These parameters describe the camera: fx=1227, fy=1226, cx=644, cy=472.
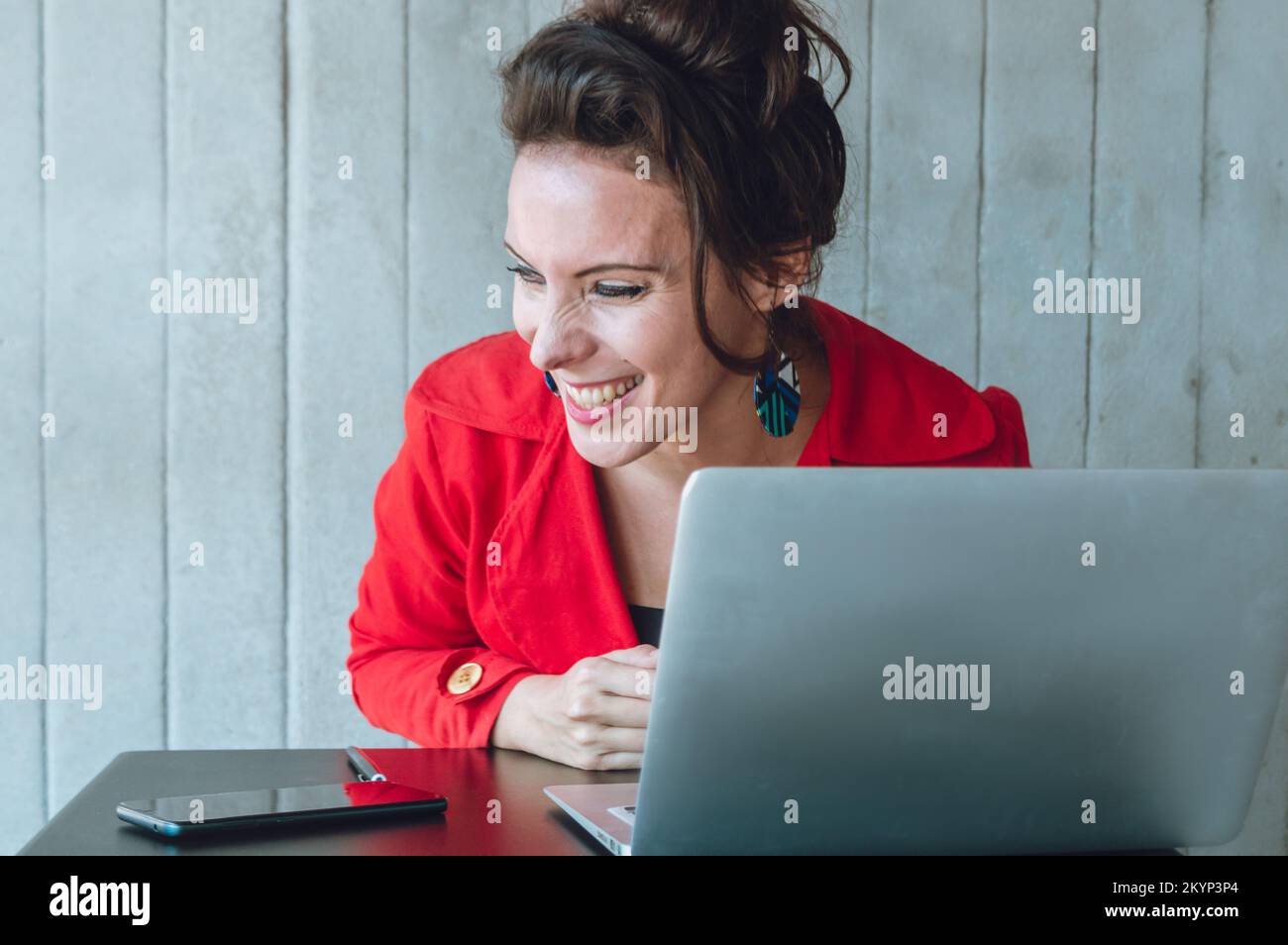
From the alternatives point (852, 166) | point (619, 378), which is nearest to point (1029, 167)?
point (852, 166)

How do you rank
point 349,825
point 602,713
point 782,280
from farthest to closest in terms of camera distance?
1. point 782,280
2. point 602,713
3. point 349,825

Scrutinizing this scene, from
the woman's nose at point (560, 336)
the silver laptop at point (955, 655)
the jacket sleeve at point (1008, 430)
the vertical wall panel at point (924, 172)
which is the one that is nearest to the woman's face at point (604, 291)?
the woman's nose at point (560, 336)

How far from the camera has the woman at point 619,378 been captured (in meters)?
1.19

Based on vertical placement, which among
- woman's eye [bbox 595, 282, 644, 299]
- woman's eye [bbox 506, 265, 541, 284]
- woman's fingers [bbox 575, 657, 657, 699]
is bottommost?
woman's fingers [bbox 575, 657, 657, 699]

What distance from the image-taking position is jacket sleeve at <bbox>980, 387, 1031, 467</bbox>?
1.42 metres

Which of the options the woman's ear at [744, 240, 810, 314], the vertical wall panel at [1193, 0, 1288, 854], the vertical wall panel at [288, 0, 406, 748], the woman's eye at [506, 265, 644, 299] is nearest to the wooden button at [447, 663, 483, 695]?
the woman's eye at [506, 265, 644, 299]

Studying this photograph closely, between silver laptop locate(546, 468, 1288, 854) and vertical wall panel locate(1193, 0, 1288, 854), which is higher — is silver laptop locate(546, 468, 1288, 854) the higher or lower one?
the lower one

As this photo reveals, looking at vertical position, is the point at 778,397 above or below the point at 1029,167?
below

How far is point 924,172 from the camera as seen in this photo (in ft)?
6.28

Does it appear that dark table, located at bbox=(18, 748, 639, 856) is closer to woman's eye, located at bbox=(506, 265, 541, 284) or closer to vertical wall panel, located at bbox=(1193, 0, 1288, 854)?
woman's eye, located at bbox=(506, 265, 541, 284)

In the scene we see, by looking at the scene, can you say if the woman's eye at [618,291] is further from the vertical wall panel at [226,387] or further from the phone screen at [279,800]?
the vertical wall panel at [226,387]

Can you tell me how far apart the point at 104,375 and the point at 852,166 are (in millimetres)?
1182

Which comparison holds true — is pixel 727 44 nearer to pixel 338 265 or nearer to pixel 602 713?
pixel 602 713

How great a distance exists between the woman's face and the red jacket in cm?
11
